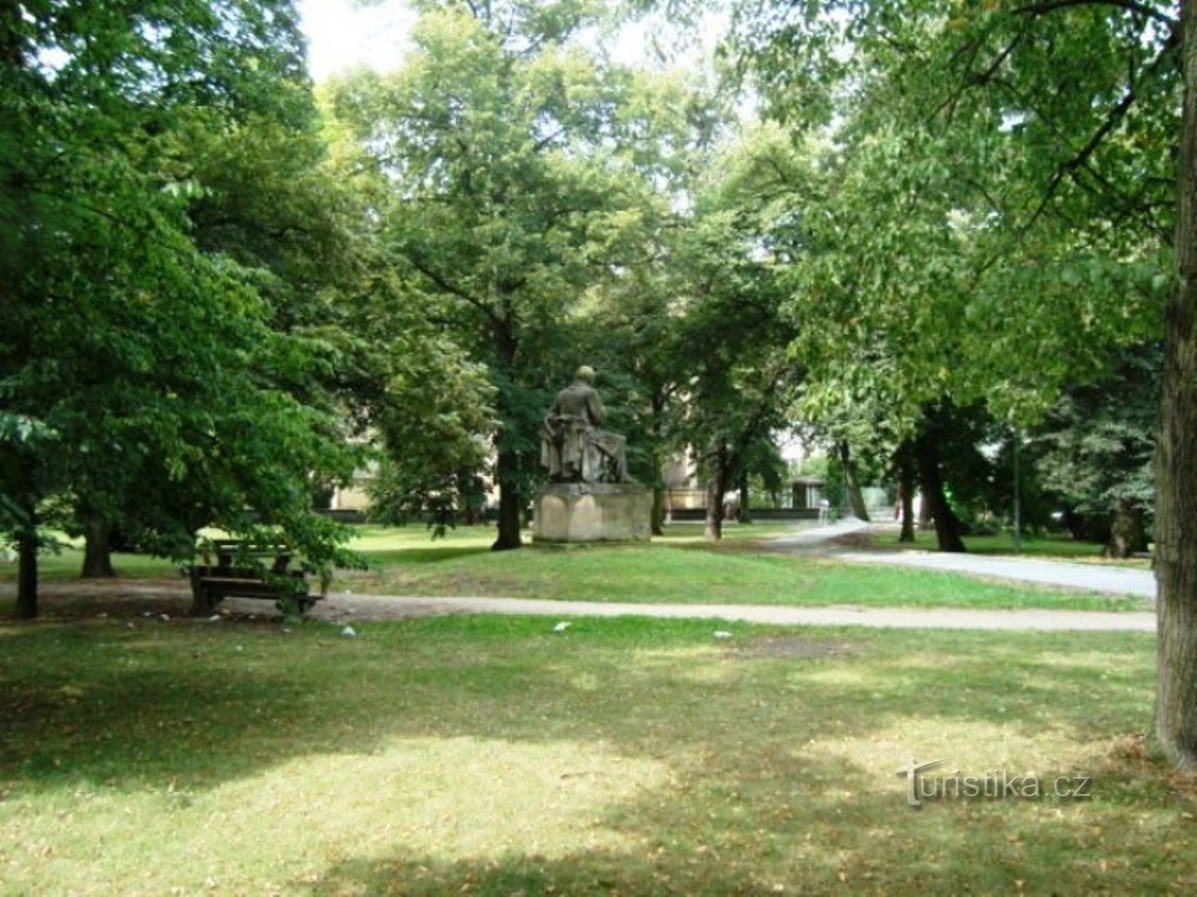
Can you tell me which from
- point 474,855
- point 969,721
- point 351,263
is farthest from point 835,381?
point 351,263

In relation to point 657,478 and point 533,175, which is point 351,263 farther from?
point 657,478

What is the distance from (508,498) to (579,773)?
21130 millimetres

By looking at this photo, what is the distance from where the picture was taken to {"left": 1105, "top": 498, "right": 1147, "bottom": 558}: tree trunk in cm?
2447

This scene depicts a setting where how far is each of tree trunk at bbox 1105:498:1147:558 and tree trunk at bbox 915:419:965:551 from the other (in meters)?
4.43

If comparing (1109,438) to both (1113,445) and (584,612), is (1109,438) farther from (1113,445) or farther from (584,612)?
(584,612)

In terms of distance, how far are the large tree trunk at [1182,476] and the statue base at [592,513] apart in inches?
575

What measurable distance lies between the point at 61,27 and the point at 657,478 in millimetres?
31603

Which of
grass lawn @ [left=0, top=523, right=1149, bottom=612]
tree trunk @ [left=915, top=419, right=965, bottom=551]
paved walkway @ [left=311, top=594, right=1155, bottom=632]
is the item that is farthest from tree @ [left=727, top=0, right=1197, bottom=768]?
tree trunk @ [left=915, top=419, right=965, bottom=551]

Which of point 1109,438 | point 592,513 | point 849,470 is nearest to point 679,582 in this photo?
point 592,513

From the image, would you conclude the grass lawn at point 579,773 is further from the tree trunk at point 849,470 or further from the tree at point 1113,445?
the tree trunk at point 849,470

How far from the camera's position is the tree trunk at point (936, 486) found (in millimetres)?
28453

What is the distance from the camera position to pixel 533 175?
2527cm

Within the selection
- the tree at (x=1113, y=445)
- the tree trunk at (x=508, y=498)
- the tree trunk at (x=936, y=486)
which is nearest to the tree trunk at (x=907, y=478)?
the tree trunk at (x=936, y=486)

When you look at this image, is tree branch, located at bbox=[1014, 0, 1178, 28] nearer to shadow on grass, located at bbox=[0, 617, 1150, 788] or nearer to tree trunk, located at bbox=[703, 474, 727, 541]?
shadow on grass, located at bbox=[0, 617, 1150, 788]
